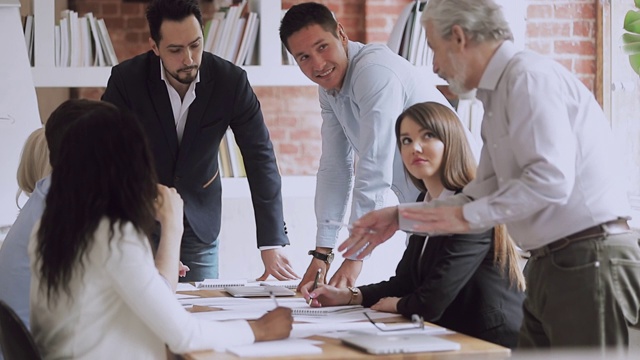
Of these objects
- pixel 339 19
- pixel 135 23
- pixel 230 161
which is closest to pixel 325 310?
pixel 230 161

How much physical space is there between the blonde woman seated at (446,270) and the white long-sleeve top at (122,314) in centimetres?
60

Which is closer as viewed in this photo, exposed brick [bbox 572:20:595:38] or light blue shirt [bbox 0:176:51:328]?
light blue shirt [bbox 0:176:51:328]

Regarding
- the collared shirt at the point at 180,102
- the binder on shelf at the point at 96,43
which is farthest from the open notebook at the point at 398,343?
the binder on shelf at the point at 96,43

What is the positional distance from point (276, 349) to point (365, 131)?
3.88 feet

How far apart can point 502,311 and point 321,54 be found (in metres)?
1.11

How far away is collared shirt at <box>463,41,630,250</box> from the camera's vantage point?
75.3 inches

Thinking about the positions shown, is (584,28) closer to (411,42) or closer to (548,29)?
(548,29)

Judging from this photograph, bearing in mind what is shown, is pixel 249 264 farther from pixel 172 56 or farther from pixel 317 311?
pixel 317 311

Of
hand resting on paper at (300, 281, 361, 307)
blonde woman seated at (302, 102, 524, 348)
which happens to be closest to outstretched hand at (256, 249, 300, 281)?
blonde woman seated at (302, 102, 524, 348)

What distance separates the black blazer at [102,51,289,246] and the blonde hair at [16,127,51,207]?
0.77 meters

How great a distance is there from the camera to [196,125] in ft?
11.5

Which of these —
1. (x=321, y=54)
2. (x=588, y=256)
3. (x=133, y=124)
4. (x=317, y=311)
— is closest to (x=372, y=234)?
(x=317, y=311)

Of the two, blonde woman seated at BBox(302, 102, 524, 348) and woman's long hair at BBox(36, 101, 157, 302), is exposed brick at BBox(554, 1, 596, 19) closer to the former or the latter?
blonde woman seated at BBox(302, 102, 524, 348)

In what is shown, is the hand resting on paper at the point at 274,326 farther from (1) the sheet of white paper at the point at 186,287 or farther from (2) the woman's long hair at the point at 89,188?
(1) the sheet of white paper at the point at 186,287
